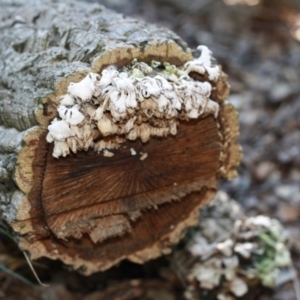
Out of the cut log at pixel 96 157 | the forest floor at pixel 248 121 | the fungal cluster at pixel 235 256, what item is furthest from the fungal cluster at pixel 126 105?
the forest floor at pixel 248 121

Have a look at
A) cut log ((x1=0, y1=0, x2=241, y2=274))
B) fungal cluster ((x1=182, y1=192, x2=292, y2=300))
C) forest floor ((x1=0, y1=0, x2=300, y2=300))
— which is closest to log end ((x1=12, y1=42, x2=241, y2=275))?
cut log ((x1=0, y1=0, x2=241, y2=274))

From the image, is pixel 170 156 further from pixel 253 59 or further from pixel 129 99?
pixel 253 59

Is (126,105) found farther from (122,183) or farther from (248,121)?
(248,121)

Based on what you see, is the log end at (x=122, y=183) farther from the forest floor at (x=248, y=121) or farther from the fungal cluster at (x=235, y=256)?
the forest floor at (x=248, y=121)

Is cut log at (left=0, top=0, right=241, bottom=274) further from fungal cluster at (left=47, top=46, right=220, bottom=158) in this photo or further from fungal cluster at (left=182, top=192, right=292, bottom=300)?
fungal cluster at (left=182, top=192, right=292, bottom=300)

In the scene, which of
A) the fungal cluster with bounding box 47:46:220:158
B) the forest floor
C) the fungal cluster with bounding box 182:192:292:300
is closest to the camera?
the fungal cluster with bounding box 47:46:220:158

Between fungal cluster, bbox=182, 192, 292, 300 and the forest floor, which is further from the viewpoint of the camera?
the forest floor
